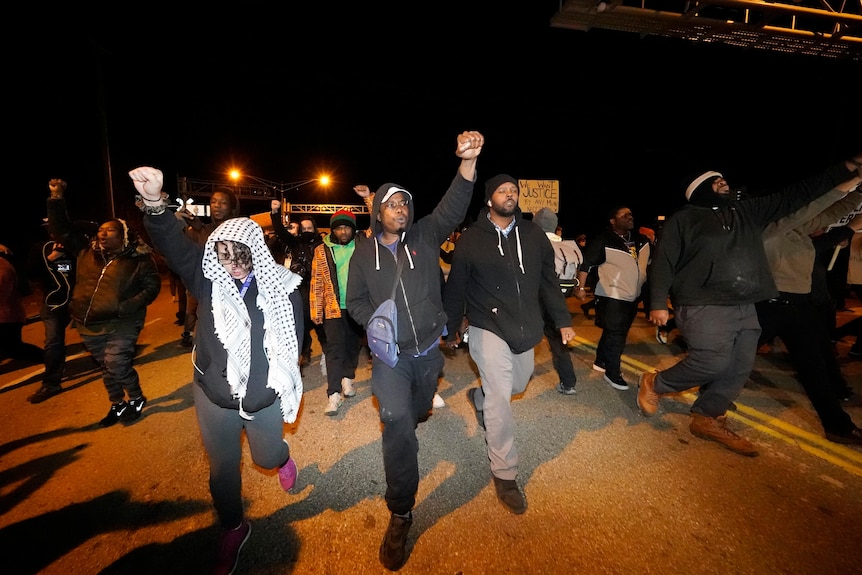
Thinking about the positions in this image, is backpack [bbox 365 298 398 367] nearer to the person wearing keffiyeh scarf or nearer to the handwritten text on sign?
the person wearing keffiyeh scarf

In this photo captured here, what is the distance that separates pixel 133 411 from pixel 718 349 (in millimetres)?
5916

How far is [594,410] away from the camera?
14.1 ft

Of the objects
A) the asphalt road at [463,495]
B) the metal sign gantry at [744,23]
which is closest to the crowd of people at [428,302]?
the asphalt road at [463,495]

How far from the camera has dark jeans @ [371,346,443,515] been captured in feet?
7.91

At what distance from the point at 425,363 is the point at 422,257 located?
0.76m

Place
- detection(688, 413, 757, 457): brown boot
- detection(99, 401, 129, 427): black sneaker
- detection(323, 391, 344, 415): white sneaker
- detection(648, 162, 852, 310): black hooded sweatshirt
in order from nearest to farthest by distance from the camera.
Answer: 1. detection(648, 162, 852, 310): black hooded sweatshirt
2. detection(688, 413, 757, 457): brown boot
3. detection(99, 401, 129, 427): black sneaker
4. detection(323, 391, 344, 415): white sneaker

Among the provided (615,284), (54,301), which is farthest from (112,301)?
(615,284)

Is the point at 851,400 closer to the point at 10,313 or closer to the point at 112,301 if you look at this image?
the point at 112,301

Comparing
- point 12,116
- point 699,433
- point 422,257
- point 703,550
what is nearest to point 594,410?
point 699,433

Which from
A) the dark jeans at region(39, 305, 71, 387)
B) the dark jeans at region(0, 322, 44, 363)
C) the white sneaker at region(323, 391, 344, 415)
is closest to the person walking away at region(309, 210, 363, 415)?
the white sneaker at region(323, 391, 344, 415)

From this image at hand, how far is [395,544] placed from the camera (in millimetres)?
2301

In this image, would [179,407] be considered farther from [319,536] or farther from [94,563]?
[319,536]

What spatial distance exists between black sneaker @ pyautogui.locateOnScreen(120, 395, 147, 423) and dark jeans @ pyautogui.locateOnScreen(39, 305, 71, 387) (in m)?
1.63

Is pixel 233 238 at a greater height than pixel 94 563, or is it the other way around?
pixel 233 238
